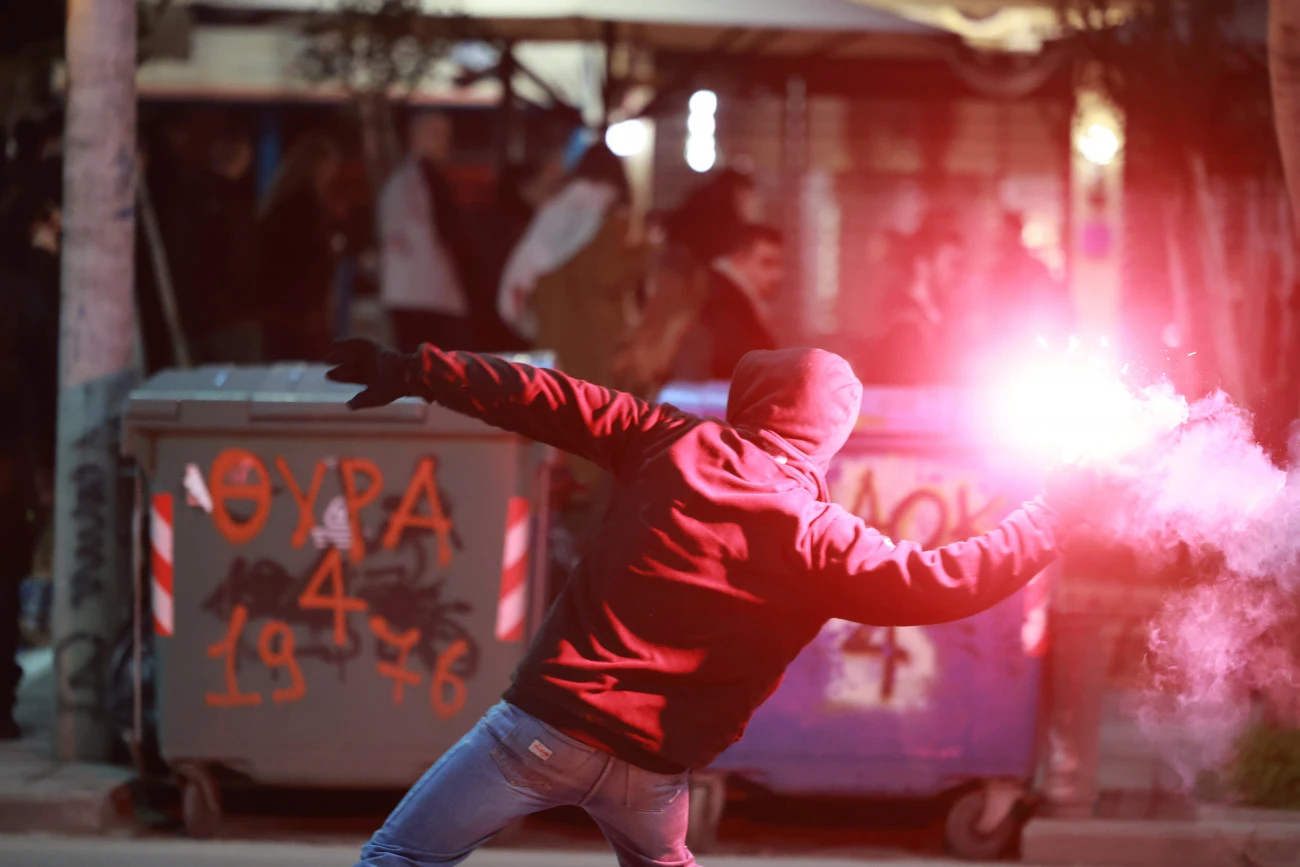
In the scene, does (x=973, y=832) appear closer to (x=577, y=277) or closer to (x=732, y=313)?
(x=732, y=313)

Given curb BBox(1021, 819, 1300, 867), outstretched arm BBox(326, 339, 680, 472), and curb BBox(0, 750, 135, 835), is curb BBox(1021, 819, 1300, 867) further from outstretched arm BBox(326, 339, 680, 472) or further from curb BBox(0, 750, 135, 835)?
curb BBox(0, 750, 135, 835)

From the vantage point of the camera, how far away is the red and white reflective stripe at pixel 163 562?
17.6ft

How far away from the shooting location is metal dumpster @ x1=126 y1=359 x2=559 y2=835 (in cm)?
536

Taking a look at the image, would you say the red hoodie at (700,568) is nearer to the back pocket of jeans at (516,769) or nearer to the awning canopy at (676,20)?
the back pocket of jeans at (516,769)

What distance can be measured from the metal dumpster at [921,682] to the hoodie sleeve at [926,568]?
2.18m

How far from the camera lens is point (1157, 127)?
840 centimetres

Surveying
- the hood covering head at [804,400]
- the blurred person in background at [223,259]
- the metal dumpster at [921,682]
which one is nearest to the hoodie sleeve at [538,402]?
the hood covering head at [804,400]

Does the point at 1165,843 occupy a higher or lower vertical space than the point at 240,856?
higher

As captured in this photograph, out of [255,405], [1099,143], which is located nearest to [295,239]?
[255,405]

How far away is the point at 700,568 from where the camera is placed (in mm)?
3189

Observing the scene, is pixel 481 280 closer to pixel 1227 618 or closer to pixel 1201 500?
pixel 1227 618

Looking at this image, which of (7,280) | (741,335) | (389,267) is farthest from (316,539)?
(389,267)

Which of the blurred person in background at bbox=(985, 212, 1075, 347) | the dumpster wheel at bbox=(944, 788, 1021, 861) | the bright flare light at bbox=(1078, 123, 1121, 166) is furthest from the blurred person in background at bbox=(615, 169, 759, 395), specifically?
the bright flare light at bbox=(1078, 123, 1121, 166)

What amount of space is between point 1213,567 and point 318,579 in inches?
105
